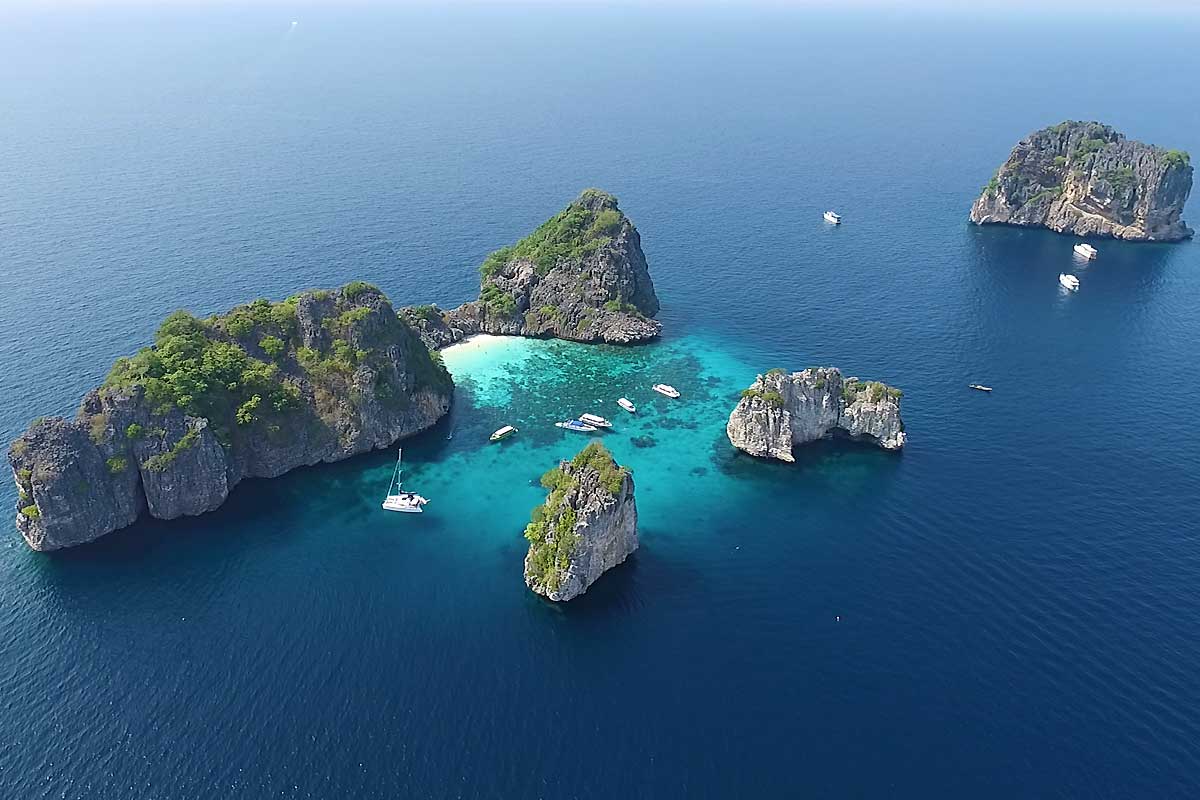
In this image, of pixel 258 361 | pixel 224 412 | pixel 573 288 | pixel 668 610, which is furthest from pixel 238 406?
pixel 573 288

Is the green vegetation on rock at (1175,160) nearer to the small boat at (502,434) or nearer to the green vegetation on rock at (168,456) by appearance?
the small boat at (502,434)

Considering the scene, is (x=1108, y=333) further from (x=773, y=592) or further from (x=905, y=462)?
(x=773, y=592)

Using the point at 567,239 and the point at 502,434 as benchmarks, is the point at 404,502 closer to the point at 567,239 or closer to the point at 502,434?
the point at 502,434

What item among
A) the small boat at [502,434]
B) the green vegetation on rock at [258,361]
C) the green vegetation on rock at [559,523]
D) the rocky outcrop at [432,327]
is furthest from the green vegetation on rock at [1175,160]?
the green vegetation on rock at [258,361]

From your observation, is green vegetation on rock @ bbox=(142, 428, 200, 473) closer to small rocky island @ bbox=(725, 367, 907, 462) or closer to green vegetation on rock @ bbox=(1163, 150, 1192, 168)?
small rocky island @ bbox=(725, 367, 907, 462)

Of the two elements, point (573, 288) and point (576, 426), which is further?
point (573, 288)

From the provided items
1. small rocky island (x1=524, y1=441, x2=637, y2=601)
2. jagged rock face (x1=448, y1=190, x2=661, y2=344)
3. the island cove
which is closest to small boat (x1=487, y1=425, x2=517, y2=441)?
the island cove

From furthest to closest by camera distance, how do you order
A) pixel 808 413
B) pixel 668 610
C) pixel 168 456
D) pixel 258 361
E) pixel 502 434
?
1. pixel 502 434
2. pixel 808 413
3. pixel 258 361
4. pixel 168 456
5. pixel 668 610
